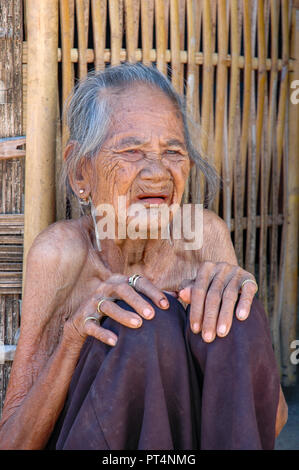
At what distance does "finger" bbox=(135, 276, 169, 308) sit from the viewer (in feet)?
5.25

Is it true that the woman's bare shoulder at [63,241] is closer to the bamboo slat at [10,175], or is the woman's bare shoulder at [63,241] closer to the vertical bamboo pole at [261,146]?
the bamboo slat at [10,175]

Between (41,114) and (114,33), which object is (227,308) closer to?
(41,114)

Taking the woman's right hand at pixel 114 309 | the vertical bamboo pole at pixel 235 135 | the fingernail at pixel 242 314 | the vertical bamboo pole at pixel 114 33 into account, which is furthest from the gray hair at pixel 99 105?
the fingernail at pixel 242 314

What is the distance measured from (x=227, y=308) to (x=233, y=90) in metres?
1.57

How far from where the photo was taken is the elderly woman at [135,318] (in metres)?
1.49

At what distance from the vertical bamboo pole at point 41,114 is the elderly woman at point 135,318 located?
19 cm

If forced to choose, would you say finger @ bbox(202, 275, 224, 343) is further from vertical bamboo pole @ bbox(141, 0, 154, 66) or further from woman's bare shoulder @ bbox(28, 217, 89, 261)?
vertical bamboo pole @ bbox(141, 0, 154, 66)

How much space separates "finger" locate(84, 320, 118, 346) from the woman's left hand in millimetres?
222

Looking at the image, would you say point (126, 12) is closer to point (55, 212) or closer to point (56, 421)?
point (55, 212)

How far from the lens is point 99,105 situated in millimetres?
2158

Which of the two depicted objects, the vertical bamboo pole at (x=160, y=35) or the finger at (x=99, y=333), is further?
the vertical bamboo pole at (x=160, y=35)

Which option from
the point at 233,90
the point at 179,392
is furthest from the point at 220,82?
the point at 179,392

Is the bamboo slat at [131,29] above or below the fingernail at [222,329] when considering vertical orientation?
above

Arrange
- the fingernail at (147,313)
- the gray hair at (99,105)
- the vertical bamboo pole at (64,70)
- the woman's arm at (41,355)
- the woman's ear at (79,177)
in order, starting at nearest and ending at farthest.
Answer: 1. the fingernail at (147,313)
2. the woman's arm at (41,355)
3. the gray hair at (99,105)
4. the woman's ear at (79,177)
5. the vertical bamboo pole at (64,70)
